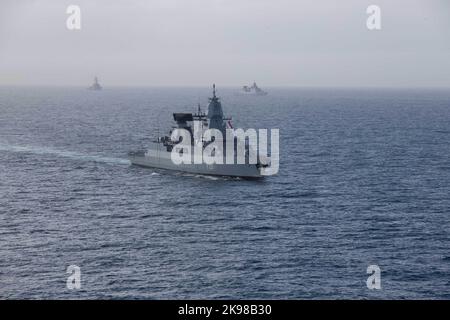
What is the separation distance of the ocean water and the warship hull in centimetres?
137

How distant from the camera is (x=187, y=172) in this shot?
85.6 metres

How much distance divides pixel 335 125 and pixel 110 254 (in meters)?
122

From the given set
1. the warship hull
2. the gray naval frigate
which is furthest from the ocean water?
the gray naval frigate

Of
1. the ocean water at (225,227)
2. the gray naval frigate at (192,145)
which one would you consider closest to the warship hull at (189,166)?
the gray naval frigate at (192,145)

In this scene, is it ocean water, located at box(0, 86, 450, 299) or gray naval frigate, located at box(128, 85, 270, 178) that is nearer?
ocean water, located at box(0, 86, 450, 299)

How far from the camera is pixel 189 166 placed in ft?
279

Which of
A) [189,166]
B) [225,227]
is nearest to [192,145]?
[189,166]

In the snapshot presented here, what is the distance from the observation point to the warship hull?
79625 millimetres

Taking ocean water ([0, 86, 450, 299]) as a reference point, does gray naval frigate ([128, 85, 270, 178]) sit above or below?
above

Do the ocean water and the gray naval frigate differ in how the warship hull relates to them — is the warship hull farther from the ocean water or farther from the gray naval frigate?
the ocean water

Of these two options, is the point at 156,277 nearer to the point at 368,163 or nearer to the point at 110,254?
the point at 110,254

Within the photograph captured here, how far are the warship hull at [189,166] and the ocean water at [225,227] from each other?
1.37 metres

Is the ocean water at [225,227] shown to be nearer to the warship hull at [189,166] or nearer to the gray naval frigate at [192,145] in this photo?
the warship hull at [189,166]
